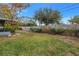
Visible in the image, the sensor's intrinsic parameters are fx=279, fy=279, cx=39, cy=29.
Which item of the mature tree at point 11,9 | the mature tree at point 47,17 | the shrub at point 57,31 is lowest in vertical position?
the shrub at point 57,31

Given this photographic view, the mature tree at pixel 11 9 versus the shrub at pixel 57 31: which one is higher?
the mature tree at pixel 11 9

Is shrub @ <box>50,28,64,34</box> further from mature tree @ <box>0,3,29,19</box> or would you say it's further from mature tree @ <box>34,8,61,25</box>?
mature tree @ <box>0,3,29,19</box>

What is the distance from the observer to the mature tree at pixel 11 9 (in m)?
2.54

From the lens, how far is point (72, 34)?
8.33 feet

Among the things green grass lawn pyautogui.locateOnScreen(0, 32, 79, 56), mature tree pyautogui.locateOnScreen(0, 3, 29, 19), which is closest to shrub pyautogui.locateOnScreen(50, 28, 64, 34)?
green grass lawn pyautogui.locateOnScreen(0, 32, 79, 56)

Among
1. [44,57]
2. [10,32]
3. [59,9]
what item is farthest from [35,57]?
[59,9]

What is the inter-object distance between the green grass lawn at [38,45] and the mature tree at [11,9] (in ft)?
0.61

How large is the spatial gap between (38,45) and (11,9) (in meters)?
0.41

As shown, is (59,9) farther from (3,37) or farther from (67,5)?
(3,37)

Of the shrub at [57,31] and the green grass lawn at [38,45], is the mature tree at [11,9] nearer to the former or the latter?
the green grass lawn at [38,45]

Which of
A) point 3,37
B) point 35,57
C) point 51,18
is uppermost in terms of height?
point 51,18

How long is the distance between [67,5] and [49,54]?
470 mm

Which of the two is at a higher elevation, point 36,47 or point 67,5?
point 67,5

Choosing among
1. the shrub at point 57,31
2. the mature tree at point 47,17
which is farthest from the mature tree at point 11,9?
the shrub at point 57,31
